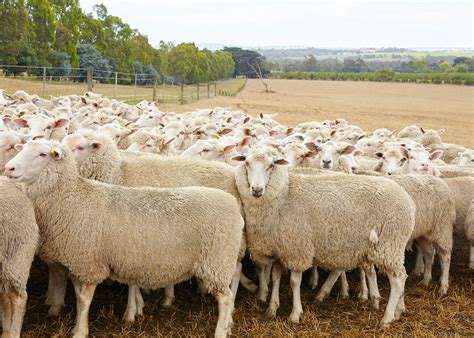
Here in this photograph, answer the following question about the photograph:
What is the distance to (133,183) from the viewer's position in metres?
5.73

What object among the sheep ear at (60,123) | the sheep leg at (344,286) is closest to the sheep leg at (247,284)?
the sheep leg at (344,286)

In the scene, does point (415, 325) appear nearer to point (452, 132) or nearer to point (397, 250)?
point (397, 250)

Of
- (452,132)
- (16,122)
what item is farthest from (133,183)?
(452,132)

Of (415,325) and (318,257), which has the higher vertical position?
(318,257)

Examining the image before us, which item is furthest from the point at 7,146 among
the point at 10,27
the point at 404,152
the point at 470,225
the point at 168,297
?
the point at 10,27

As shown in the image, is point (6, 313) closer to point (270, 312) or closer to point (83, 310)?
point (83, 310)

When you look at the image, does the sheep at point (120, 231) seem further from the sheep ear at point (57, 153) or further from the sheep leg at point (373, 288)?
the sheep leg at point (373, 288)

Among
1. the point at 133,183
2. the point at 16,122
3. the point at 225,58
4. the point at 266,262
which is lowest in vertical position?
the point at 266,262

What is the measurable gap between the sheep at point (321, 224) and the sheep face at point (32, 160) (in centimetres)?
190

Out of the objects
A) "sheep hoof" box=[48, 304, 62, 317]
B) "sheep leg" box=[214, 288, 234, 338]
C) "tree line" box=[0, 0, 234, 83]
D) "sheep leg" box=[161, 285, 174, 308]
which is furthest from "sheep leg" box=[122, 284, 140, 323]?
"tree line" box=[0, 0, 234, 83]

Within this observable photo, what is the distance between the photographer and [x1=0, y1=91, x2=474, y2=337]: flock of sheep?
4617 millimetres

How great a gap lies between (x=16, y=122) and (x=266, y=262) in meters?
3.80

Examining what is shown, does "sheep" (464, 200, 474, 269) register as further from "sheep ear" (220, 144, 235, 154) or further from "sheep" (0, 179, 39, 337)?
"sheep" (0, 179, 39, 337)

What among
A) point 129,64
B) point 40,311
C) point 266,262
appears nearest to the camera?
point 40,311
